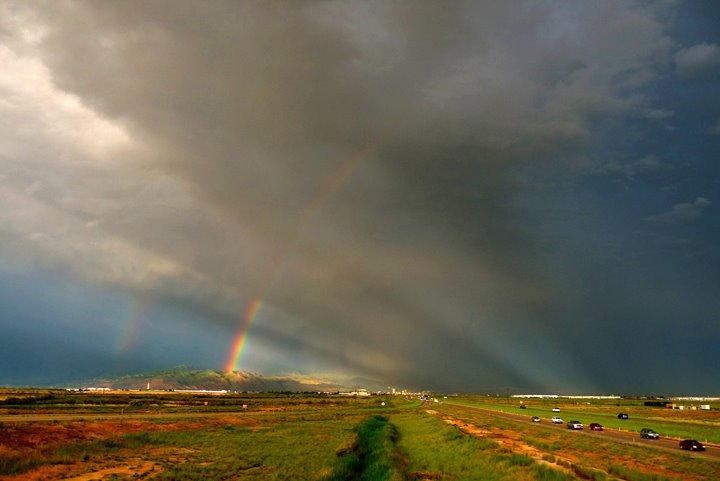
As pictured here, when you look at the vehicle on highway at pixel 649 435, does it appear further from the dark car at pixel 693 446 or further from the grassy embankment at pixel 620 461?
the dark car at pixel 693 446

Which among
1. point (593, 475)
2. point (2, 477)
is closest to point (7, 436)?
point (2, 477)

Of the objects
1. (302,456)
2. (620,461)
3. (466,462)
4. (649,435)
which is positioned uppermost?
(649,435)

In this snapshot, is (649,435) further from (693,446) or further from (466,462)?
(466,462)

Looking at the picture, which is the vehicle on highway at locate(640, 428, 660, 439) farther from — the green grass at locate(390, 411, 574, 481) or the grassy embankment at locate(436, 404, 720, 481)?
the green grass at locate(390, 411, 574, 481)

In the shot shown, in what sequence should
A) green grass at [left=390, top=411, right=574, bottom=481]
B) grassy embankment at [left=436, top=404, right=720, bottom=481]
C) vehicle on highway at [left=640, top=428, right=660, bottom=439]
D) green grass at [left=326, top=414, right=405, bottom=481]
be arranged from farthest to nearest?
1. vehicle on highway at [left=640, top=428, right=660, bottom=439]
2. grassy embankment at [left=436, top=404, right=720, bottom=481]
3. green grass at [left=326, top=414, right=405, bottom=481]
4. green grass at [left=390, top=411, right=574, bottom=481]

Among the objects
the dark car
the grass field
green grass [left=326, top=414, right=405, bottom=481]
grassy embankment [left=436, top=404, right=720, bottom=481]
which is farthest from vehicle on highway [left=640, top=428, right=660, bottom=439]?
green grass [left=326, top=414, right=405, bottom=481]

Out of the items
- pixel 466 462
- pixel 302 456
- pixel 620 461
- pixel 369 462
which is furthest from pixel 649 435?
pixel 302 456

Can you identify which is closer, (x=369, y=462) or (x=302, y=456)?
(x=369, y=462)

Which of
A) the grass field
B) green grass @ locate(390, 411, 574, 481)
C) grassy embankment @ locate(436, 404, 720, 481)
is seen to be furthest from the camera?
grassy embankment @ locate(436, 404, 720, 481)

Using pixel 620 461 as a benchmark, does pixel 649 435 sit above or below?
above

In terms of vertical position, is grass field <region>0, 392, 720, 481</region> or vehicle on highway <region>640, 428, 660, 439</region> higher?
vehicle on highway <region>640, 428, 660, 439</region>

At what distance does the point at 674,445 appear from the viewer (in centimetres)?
5678

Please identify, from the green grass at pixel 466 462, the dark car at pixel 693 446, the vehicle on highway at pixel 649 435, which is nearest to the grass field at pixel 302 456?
the green grass at pixel 466 462

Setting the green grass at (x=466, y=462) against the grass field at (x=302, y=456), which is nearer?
the green grass at (x=466, y=462)
